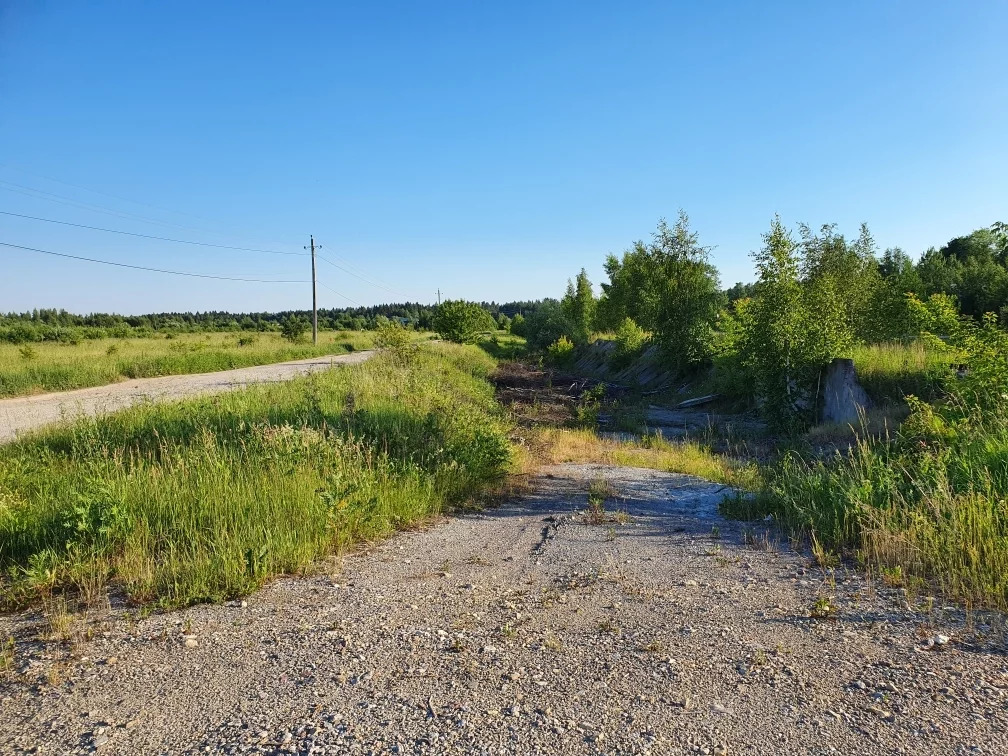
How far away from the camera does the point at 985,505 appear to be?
4.68 metres

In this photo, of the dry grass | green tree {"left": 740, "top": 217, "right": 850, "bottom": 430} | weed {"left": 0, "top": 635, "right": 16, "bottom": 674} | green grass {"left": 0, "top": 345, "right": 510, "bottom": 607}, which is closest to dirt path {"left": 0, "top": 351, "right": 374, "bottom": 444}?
green grass {"left": 0, "top": 345, "right": 510, "bottom": 607}

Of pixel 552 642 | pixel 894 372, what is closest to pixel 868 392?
pixel 894 372

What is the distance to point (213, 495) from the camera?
16.9 feet

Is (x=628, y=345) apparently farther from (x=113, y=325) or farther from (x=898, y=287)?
(x=113, y=325)

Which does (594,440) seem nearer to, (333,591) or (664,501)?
(664,501)

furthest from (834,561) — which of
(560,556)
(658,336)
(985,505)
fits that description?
(658,336)

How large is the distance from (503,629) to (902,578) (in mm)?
2943

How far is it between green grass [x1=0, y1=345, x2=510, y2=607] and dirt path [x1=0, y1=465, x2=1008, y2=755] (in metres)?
0.40

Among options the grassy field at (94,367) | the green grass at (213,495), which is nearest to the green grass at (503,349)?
the grassy field at (94,367)

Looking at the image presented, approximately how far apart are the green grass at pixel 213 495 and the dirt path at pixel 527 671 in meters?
0.40

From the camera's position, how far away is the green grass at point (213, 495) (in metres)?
4.12

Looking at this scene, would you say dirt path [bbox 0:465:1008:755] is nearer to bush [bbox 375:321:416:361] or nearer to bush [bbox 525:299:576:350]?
bush [bbox 375:321:416:361]

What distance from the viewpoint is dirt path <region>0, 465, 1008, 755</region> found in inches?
96.4

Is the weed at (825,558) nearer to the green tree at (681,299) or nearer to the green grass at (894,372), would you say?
the green grass at (894,372)
